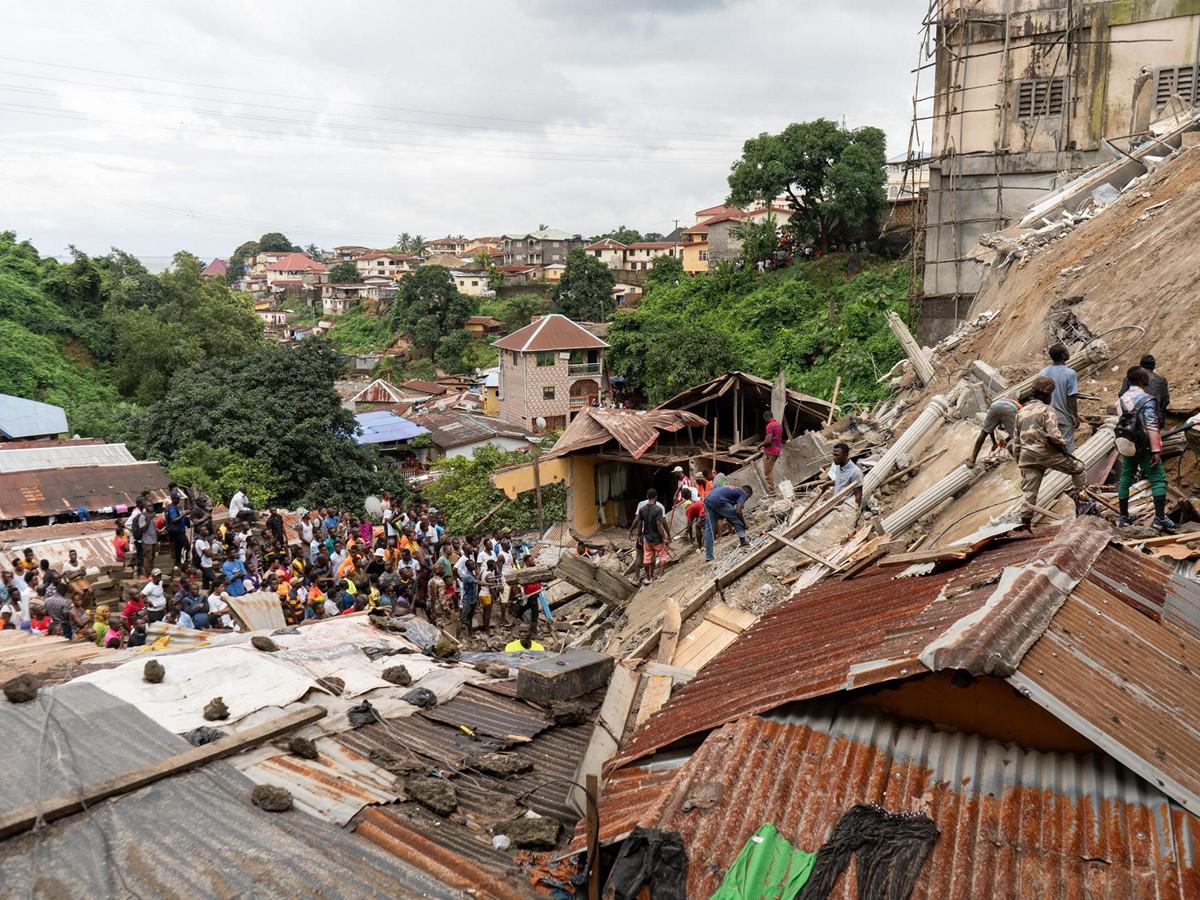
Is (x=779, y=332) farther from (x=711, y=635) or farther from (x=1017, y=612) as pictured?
(x=1017, y=612)

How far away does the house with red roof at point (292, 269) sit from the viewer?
98.1m

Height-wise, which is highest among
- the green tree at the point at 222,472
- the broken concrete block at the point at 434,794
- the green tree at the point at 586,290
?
the green tree at the point at 586,290

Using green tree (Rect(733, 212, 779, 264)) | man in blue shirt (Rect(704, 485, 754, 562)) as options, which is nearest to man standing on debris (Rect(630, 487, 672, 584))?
man in blue shirt (Rect(704, 485, 754, 562))

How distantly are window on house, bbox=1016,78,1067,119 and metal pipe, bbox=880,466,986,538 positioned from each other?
1936 centimetres

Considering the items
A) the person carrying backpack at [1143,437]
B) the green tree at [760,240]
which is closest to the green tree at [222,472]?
the person carrying backpack at [1143,437]

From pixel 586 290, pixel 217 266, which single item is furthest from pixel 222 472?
pixel 217 266

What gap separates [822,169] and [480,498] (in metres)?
22.3

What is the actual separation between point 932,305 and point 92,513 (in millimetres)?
22649

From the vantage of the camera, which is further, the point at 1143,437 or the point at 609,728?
the point at 1143,437

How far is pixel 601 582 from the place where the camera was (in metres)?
13.5

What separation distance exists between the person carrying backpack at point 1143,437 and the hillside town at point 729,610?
0.16ft

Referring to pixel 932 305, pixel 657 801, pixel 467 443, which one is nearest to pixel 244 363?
pixel 467 443

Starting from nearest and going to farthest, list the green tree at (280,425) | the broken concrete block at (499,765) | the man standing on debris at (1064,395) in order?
the broken concrete block at (499,765)
the man standing on debris at (1064,395)
the green tree at (280,425)

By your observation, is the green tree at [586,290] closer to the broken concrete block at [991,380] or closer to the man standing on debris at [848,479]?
the broken concrete block at [991,380]
